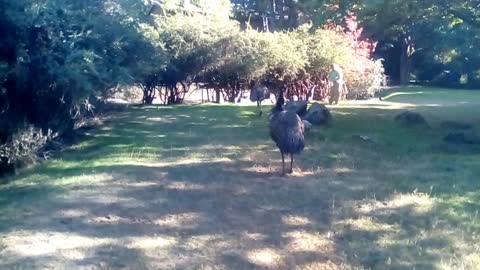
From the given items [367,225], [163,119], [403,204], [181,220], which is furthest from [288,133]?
[163,119]

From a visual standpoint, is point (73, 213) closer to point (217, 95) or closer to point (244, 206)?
point (244, 206)

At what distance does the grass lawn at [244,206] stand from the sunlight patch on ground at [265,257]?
2 centimetres

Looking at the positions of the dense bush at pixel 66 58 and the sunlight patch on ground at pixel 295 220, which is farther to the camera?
the dense bush at pixel 66 58

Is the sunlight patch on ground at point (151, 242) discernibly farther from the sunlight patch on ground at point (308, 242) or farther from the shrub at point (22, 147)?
the shrub at point (22, 147)

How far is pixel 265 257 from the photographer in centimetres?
730

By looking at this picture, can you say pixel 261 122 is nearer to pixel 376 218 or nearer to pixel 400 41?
pixel 376 218

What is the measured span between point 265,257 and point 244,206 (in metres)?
1.96

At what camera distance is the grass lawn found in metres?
7.31

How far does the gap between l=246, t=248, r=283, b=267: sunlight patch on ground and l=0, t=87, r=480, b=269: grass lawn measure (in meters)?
0.02

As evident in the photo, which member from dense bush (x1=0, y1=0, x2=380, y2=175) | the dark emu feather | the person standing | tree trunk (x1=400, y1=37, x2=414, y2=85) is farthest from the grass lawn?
tree trunk (x1=400, y1=37, x2=414, y2=85)

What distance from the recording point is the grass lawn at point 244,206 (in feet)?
24.0

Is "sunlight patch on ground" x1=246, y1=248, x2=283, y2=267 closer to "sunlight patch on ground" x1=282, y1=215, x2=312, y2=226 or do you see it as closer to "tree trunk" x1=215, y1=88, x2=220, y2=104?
"sunlight patch on ground" x1=282, y1=215, x2=312, y2=226

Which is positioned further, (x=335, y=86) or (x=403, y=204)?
(x=335, y=86)

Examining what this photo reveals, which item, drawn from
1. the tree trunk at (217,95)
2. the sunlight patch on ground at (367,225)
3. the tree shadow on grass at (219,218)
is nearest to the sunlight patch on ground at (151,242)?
the tree shadow on grass at (219,218)
